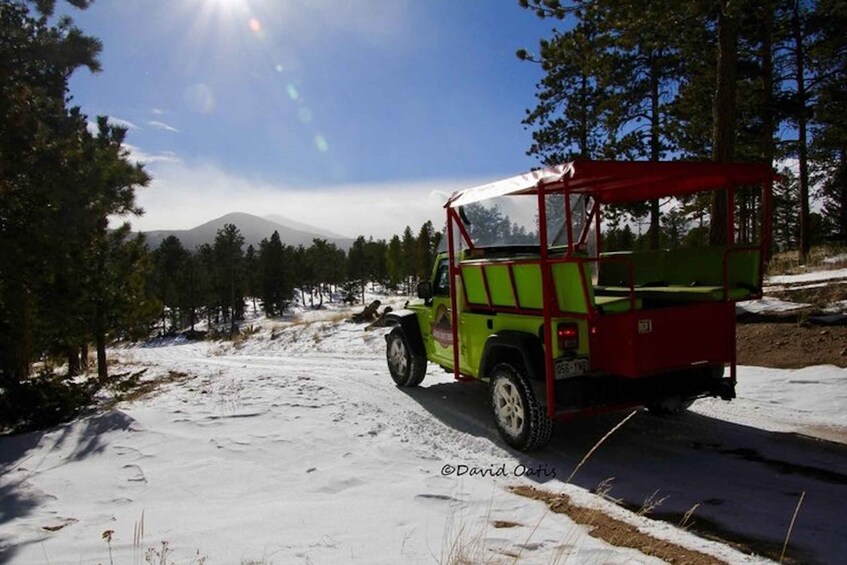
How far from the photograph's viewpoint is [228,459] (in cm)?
545

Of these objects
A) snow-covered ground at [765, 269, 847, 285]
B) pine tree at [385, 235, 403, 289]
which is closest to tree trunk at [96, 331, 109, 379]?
snow-covered ground at [765, 269, 847, 285]

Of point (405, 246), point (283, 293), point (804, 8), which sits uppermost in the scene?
point (804, 8)

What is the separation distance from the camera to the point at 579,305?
486cm

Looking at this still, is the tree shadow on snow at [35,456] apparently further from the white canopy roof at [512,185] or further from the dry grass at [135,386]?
the white canopy roof at [512,185]

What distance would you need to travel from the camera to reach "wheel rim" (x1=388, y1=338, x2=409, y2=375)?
27.9 ft

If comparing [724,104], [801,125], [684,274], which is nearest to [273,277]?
[801,125]

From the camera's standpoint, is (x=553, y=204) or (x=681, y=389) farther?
(x=553, y=204)

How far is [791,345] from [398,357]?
248 inches

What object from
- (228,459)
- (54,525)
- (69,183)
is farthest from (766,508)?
(69,183)

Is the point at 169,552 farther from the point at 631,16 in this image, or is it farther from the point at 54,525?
the point at 631,16

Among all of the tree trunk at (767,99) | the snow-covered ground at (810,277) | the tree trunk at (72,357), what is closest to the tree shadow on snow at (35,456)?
the tree trunk at (72,357)

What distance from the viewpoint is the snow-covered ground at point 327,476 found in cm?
346

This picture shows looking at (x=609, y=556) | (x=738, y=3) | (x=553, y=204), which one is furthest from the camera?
(x=738, y=3)

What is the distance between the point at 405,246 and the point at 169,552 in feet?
245
